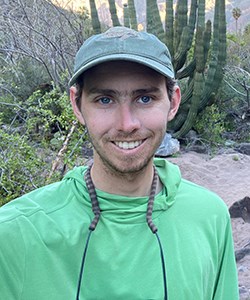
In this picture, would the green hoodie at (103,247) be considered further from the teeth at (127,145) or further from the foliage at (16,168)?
the foliage at (16,168)

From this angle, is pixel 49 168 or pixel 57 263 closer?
pixel 57 263

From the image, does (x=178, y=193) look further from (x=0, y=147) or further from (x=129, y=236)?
(x=0, y=147)

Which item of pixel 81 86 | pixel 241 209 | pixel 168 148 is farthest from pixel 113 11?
pixel 81 86

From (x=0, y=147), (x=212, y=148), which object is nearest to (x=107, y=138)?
(x=0, y=147)

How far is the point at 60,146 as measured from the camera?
4691 millimetres

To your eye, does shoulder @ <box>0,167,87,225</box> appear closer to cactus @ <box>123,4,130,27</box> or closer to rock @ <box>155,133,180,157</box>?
rock @ <box>155,133,180,157</box>

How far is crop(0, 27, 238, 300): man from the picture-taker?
1171mm

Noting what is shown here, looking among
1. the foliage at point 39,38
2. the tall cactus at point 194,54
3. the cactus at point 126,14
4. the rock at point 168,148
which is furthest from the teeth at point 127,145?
the cactus at point 126,14

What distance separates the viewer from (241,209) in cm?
561

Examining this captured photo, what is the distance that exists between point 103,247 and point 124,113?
319mm

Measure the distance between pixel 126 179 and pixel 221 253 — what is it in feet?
1.14

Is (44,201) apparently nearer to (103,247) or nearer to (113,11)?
(103,247)

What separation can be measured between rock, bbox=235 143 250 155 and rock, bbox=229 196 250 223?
11.0 ft

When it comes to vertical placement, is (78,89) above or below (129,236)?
above
